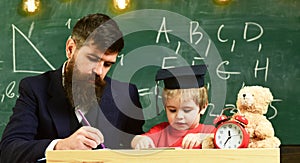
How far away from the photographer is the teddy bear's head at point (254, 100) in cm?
195

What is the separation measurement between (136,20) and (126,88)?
0.61m

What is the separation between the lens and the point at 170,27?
9.80 ft

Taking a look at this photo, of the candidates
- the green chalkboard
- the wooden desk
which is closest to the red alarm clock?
the wooden desk

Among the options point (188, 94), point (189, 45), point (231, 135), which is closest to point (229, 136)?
point (231, 135)

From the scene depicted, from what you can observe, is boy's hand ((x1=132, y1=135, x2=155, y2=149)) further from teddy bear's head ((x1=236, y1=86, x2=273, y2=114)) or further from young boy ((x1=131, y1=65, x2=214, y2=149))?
teddy bear's head ((x1=236, y1=86, x2=273, y2=114))

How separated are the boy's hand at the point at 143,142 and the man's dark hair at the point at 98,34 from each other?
1.22ft

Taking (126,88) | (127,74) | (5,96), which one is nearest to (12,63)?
(5,96)

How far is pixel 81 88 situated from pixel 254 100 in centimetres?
74

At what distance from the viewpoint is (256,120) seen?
189cm

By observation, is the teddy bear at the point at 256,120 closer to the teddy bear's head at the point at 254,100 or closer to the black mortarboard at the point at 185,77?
the teddy bear's head at the point at 254,100

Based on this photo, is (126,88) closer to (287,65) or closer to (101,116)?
(101,116)

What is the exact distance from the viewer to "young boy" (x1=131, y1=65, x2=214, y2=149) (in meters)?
2.14

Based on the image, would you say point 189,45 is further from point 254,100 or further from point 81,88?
point 254,100

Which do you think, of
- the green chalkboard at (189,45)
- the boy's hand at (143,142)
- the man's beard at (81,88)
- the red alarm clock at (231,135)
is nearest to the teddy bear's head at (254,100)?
the red alarm clock at (231,135)
